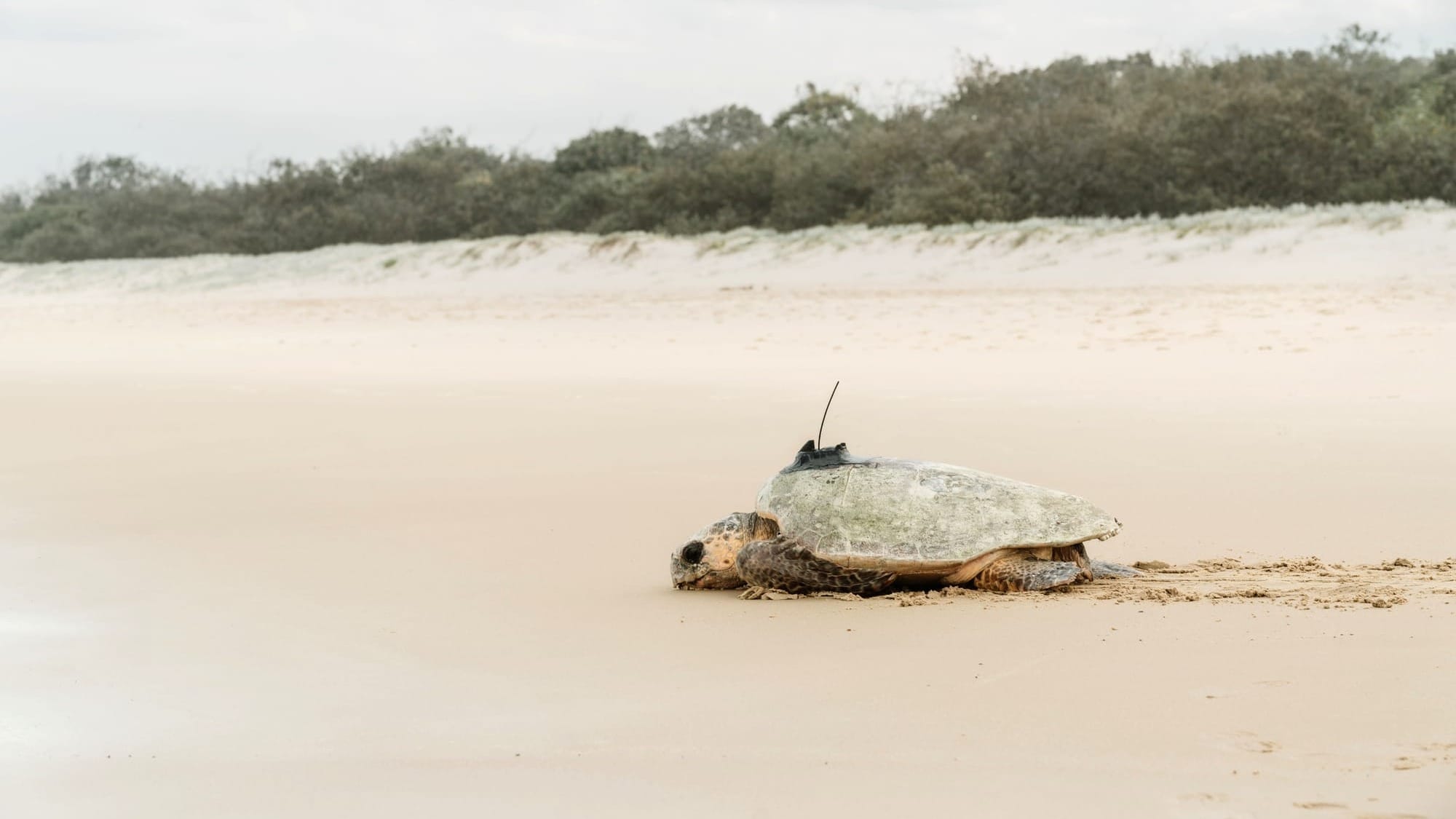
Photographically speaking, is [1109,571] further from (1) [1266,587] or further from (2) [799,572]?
(2) [799,572]

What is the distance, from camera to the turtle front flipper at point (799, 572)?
A: 187 inches

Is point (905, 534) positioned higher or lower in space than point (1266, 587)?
higher

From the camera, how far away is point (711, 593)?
502 cm

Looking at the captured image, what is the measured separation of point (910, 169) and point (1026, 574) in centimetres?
1802

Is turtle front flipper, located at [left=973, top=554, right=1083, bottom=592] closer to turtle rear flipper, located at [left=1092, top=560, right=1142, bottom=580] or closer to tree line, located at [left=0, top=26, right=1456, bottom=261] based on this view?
turtle rear flipper, located at [left=1092, top=560, right=1142, bottom=580]

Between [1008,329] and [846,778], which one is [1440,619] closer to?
[846,778]

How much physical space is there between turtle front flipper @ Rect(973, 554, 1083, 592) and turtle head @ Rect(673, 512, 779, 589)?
0.72m

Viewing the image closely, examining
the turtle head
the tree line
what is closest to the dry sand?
the turtle head

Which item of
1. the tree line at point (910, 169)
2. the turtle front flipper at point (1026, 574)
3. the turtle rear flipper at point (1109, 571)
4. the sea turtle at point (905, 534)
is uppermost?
the tree line at point (910, 169)

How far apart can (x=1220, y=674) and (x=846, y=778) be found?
1073mm

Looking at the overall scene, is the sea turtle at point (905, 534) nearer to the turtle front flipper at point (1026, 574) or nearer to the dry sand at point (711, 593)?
the turtle front flipper at point (1026, 574)

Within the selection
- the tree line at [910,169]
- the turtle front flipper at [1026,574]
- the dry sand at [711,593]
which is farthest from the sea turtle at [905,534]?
the tree line at [910,169]

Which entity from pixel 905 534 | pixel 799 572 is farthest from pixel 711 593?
pixel 905 534

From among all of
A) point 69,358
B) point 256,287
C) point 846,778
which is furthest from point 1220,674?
point 256,287
